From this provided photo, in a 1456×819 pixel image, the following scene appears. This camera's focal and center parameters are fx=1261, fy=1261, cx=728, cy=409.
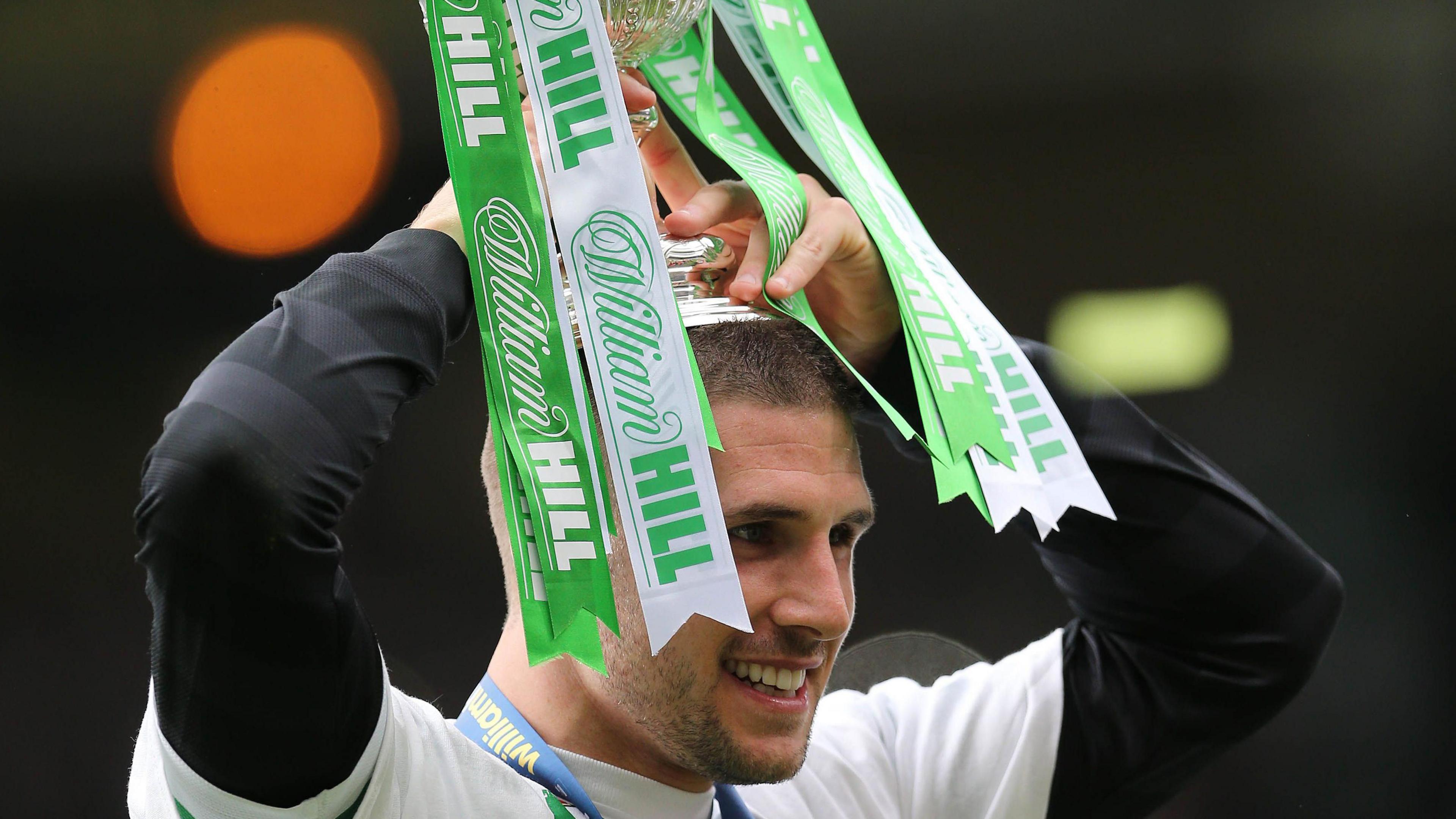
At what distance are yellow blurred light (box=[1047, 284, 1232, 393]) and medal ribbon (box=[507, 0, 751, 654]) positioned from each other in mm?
1502

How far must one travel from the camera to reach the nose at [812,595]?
1004 millimetres

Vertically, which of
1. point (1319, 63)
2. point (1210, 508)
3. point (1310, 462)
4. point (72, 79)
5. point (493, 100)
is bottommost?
point (1310, 462)

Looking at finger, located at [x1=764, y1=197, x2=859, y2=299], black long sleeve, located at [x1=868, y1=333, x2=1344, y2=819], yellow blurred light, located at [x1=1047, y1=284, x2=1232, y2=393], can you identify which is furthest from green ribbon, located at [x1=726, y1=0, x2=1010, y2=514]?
yellow blurred light, located at [x1=1047, y1=284, x2=1232, y2=393]

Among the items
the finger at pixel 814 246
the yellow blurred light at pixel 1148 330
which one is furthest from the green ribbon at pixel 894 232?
the yellow blurred light at pixel 1148 330

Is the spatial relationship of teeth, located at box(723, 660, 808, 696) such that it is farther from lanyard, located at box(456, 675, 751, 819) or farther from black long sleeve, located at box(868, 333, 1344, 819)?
black long sleeve, located at box(868, 333, 1344, 819)

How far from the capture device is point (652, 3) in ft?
3.04

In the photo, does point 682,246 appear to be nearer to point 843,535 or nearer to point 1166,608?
point 843,535

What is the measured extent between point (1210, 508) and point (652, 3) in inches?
30.1

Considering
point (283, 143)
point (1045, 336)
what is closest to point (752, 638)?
point (283, 143)

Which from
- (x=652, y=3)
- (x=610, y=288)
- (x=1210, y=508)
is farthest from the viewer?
(x=1210, y=508)

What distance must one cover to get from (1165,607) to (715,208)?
2.14 ft

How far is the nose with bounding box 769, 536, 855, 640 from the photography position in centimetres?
100

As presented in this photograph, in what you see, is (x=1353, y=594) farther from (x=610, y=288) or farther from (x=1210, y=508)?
(x=610, y=288)

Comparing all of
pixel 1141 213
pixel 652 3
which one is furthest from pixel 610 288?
pixel 1141 213
